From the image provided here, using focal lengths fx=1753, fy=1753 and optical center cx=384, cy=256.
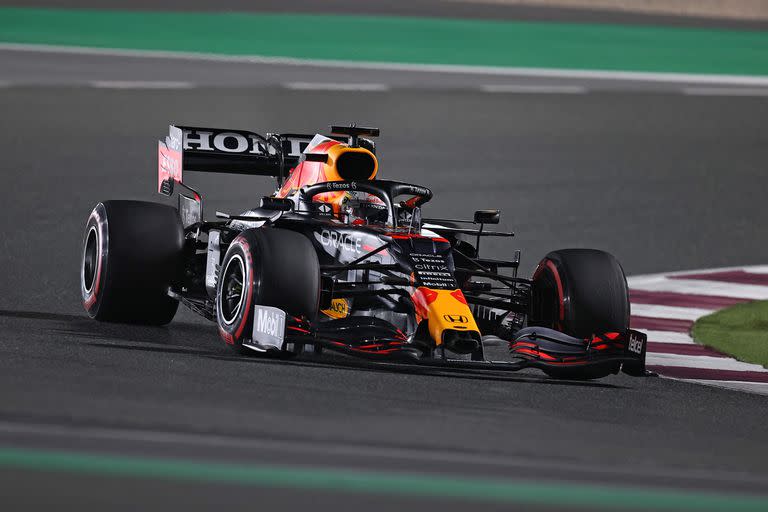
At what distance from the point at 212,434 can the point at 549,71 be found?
2111 centimetres

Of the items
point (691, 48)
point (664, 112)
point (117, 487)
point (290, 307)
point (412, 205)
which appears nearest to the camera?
point (117, 487)

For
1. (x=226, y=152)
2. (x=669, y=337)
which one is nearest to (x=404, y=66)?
(x=226, y=152)

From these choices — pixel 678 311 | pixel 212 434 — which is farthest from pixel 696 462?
pixel 678 311

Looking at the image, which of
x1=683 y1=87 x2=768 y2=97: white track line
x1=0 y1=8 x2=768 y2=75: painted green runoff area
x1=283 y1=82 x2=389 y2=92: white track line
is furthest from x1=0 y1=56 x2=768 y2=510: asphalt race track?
x1=0 y1=8 x2=768 y2=75: painted green runoff area

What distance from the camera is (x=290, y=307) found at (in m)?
7.96

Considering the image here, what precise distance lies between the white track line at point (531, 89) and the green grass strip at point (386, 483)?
18102mm

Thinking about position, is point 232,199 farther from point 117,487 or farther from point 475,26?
point 475,26

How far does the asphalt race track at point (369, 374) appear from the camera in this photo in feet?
19.8

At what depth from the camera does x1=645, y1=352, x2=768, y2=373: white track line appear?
9219mm

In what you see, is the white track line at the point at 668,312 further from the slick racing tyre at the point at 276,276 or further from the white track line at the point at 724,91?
the white track line at the point at 724,91

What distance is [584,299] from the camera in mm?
8422

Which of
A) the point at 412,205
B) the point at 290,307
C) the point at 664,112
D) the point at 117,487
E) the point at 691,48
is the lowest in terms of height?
the point at 117,487

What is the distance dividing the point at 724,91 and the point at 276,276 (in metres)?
18.7

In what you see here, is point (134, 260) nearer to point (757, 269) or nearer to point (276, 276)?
point (276, 276)
